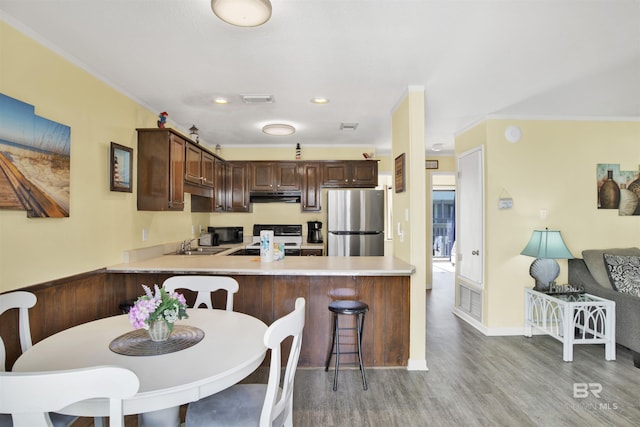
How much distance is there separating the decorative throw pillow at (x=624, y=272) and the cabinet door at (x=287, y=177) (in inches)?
157

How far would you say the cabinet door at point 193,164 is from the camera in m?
3.60

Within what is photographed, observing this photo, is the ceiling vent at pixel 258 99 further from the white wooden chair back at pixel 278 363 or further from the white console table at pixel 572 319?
the white console table at pixel 572 319

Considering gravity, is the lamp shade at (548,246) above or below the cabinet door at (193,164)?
below

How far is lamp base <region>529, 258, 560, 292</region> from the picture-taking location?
355cm

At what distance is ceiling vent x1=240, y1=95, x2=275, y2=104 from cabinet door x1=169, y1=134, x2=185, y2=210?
2.70ft

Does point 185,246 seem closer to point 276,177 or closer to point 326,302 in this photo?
point 276,177

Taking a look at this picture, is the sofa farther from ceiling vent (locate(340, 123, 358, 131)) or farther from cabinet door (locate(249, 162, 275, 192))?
cabinet door (locate(249, 162, 275, 192))

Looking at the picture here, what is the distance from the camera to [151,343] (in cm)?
150

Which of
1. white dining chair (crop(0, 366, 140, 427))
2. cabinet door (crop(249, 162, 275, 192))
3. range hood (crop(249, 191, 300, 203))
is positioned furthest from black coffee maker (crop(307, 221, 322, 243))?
white dining chair (crop(0, 366, 140, 427))

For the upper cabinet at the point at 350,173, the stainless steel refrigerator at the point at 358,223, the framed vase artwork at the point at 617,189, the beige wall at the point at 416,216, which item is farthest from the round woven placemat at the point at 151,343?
the framed vase artwork at the point at 617,189

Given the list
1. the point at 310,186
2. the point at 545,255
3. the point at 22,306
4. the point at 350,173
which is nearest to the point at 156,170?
the point at 22,306

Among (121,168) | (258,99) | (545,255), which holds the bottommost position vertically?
(545,255)

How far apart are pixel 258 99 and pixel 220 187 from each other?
216 centimetres

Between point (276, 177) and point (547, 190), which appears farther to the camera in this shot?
point (276, 177)
